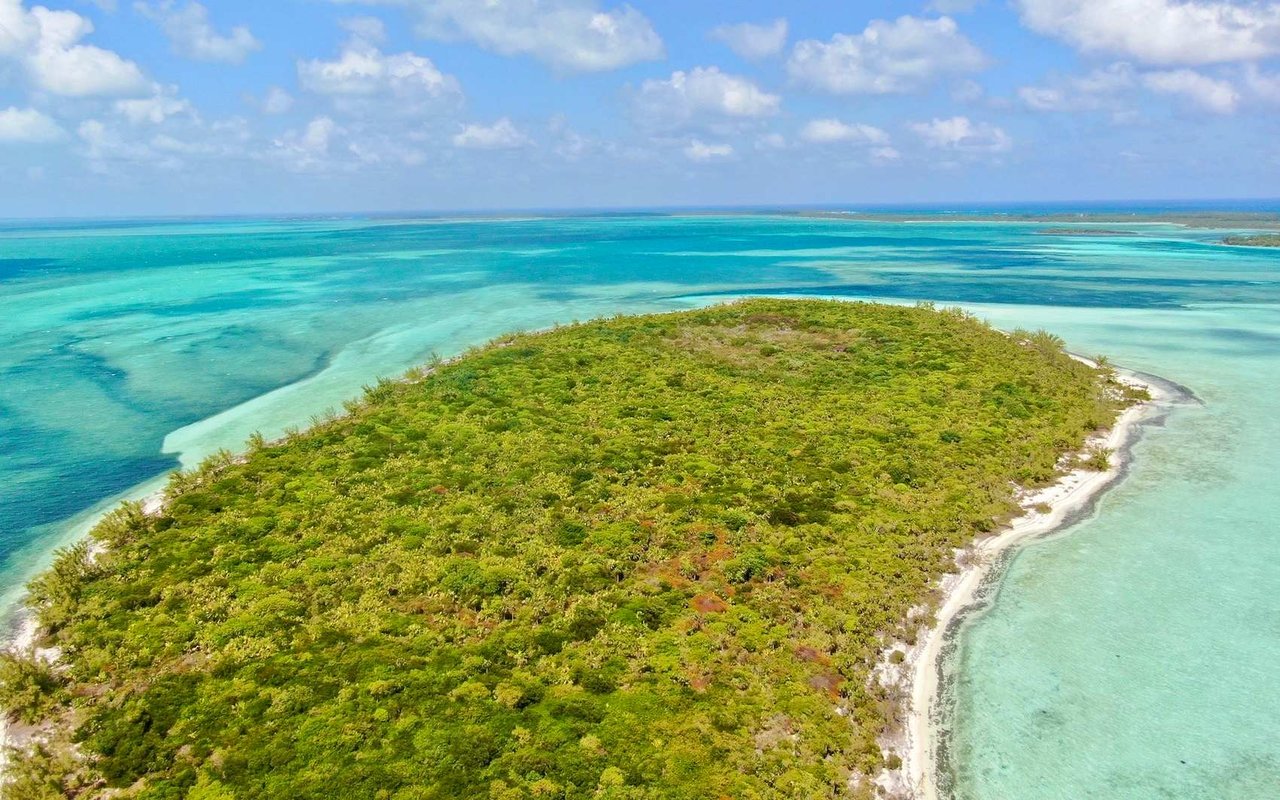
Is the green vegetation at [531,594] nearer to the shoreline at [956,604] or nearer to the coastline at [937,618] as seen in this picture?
the coastline at [937,618]

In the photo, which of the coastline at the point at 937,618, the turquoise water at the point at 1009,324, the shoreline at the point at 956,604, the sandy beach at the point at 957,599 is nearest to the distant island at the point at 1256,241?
the turquoise water at the point at 1009,324

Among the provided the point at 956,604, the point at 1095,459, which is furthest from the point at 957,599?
the point at 1095,459

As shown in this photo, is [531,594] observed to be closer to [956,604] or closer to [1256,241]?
[956,604]

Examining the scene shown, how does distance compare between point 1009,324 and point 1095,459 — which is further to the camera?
point 1009,324

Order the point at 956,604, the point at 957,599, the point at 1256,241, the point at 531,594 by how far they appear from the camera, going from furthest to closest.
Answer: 1. the point at 1256,241
2. the point at 957,599
3. the point at 956,604
4. the point at 531,594

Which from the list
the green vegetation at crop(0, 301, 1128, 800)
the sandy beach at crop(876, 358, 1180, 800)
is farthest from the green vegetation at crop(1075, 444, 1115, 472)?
the green vegetation at crop(0, 301, 1128, 800)

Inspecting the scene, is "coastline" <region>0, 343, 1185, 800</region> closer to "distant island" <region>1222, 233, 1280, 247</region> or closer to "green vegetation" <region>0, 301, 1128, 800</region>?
"green vegetation" <region>0, 301, 1128, 800</region>

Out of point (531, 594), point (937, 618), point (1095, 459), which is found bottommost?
point (937, 618)

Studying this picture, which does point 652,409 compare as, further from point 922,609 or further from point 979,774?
point 979,774
